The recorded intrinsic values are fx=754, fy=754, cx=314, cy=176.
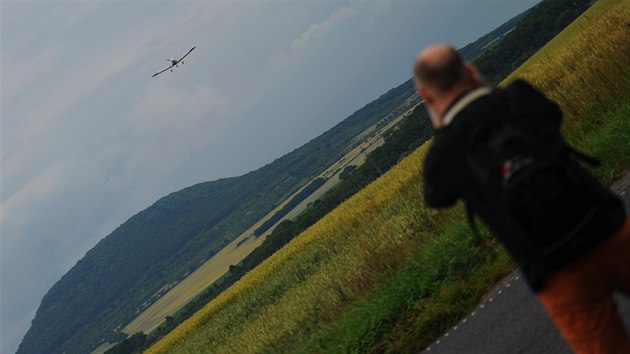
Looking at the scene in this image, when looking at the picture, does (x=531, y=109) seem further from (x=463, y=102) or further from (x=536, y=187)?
(x=536, y=187)

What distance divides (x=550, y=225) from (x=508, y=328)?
3.53m

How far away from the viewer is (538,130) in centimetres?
317

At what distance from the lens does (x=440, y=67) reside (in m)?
3.12

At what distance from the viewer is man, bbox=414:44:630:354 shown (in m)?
2.99

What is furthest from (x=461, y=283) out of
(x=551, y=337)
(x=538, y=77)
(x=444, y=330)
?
(x=538, y=77)

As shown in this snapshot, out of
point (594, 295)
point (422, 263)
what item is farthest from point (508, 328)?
point (594, 295)

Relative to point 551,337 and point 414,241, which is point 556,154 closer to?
point 551,337

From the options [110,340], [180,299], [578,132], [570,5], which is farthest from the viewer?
[110,340]

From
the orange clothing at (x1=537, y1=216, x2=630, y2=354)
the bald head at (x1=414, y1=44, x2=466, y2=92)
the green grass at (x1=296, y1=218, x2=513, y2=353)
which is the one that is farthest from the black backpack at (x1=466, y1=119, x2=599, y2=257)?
the green grass at (x1=296, y1=218, x2=513, y2=353)

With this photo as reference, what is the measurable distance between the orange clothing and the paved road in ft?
7.15

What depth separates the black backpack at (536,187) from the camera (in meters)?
2.95

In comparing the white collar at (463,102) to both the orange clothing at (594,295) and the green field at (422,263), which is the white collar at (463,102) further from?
the green field at (422,263)

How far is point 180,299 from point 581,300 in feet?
493

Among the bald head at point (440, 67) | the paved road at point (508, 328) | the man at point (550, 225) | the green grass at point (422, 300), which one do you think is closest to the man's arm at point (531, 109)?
the man at point (550, 225)
